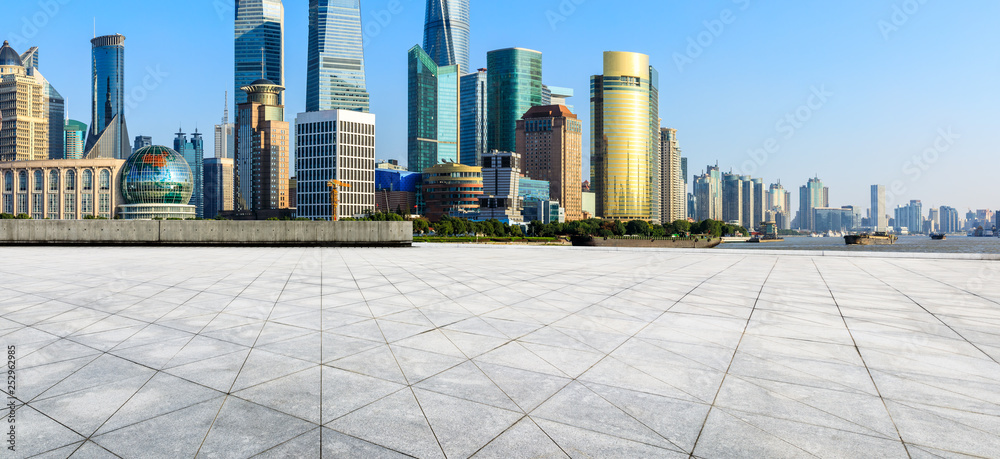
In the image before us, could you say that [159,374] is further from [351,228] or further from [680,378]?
[351,228]

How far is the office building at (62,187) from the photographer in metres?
190

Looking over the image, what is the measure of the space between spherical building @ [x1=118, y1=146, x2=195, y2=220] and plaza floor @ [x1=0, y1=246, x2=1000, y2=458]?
5044 inches

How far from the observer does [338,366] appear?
6570mm

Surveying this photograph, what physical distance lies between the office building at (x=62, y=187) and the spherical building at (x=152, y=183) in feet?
264

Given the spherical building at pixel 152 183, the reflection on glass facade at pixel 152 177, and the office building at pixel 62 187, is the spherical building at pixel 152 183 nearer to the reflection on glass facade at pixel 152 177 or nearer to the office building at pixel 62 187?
the reflection on glass facade at pixel 152 177

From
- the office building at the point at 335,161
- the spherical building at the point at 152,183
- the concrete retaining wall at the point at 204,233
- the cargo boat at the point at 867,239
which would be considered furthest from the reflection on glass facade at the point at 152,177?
the cargo boat at the point at 867,239

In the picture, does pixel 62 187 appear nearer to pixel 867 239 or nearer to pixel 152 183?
pixel 152 183

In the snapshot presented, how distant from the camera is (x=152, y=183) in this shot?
12288 centimetres

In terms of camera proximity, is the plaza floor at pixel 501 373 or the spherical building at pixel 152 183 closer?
the plaza floor at pixel 501 373

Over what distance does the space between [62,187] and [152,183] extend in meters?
101

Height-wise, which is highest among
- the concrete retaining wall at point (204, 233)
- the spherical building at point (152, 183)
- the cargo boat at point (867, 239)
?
the spherical building at point (152, 183)

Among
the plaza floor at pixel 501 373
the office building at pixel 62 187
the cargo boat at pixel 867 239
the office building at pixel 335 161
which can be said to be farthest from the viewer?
the office building at pixel 62 187

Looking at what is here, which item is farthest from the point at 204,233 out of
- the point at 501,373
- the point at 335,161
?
the point at 335,161

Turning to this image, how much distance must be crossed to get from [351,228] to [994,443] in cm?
3502
